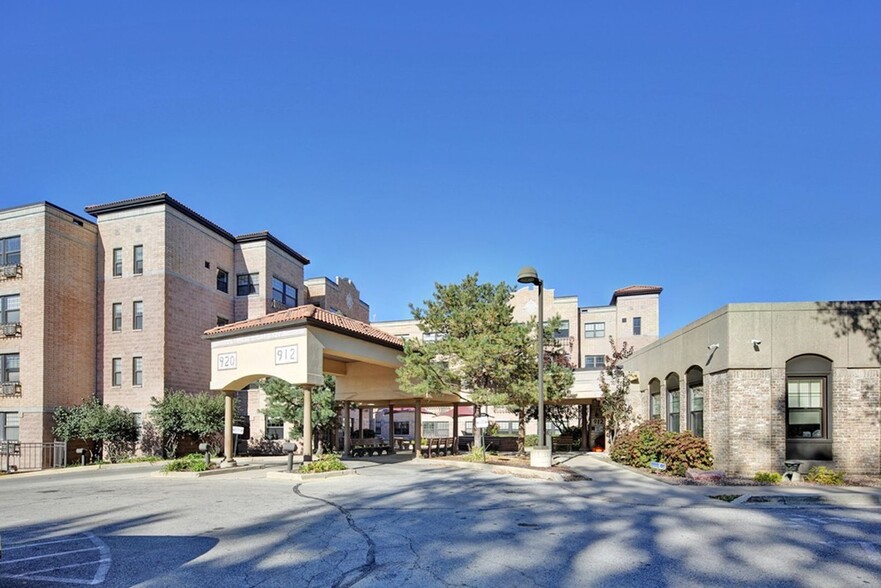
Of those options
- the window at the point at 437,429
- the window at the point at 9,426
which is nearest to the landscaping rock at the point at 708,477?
the window at the point at 9,426

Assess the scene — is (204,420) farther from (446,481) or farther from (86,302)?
(446,481)

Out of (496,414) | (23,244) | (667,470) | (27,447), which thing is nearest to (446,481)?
(667,470)

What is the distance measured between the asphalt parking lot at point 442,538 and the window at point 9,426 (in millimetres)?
18080

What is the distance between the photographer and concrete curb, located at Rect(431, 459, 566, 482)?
682 inches

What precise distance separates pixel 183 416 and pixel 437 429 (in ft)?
80.1

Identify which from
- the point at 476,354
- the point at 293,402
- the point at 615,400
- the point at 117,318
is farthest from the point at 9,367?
the point at 615,400

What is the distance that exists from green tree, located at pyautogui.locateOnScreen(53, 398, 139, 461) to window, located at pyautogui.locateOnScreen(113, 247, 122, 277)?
6.43 m

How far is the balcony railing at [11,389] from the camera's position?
29.9 meters

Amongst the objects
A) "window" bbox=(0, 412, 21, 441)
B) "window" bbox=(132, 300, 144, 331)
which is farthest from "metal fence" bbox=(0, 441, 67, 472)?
"window" bbox=(132, 300, 144, 331)

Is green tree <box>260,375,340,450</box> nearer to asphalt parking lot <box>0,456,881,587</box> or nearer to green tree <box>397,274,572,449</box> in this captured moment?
green tree <box>397,274,572,449</box>

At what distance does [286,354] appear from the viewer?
19734 mm

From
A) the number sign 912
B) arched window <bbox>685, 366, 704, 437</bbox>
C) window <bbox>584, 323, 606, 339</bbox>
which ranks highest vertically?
window <bbox>584, 323, 606, 339</bbox>

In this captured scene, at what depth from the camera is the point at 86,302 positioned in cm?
3219

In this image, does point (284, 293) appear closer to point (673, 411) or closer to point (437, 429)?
point (437, 429)
